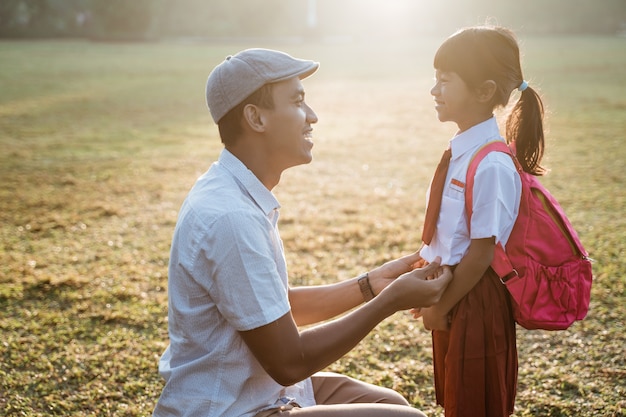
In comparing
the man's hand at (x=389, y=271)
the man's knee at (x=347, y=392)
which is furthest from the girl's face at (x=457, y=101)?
the man's knee at (x=347, y=392)

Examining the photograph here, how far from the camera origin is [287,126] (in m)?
2.10

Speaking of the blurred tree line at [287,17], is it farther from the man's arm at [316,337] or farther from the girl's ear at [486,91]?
the man's arm at [316,337]

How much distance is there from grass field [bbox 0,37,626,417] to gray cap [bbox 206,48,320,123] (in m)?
1.15

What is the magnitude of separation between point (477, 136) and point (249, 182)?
0.87 meters

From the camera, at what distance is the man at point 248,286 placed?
1.85m

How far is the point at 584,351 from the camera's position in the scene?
11.9 feet

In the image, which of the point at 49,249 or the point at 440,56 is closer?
the point at 440,56

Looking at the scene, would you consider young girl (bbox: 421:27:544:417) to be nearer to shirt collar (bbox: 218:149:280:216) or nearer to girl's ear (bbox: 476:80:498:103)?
girl's ear (bbox: 476:80:498:103)

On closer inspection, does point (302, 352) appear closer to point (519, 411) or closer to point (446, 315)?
point (446, 315)

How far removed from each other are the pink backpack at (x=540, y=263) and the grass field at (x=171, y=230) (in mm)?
622

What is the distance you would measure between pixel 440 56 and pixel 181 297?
1254mm

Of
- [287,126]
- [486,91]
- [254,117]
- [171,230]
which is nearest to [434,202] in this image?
[486,91]

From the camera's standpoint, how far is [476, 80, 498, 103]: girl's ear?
2330 millimetres

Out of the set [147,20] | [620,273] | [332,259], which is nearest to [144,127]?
[332,259]
